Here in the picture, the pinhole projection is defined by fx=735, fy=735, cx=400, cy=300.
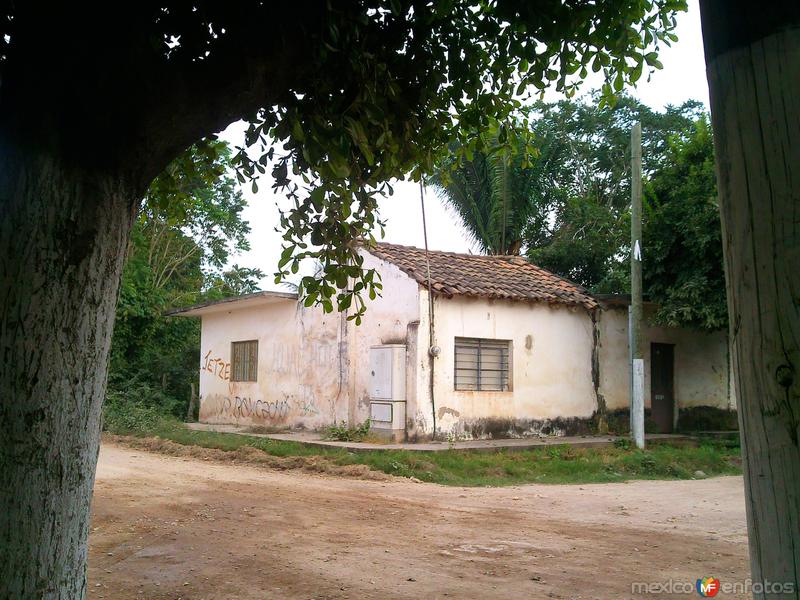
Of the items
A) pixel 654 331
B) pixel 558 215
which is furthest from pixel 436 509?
pixel 558 215

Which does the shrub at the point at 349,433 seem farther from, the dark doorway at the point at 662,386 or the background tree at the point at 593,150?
Answer: the background tree at the point at 593,150

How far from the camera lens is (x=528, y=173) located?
20.6 m

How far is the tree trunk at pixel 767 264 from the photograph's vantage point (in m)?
1.52

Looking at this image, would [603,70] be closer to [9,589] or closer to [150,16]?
[150,16]

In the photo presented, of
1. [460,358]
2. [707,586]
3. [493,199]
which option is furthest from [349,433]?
[707,586]

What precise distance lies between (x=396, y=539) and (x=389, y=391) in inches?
305

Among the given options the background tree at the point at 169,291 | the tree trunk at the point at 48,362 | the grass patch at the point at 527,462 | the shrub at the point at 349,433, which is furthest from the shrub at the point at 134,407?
the tree trunk at the point at 48,362

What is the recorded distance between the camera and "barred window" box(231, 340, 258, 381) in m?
18.7

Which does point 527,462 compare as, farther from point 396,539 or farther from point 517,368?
point 396,539

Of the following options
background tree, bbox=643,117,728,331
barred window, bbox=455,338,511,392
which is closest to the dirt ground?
barred window, bbox=455,338,511,392

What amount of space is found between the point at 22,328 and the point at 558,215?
949 inches

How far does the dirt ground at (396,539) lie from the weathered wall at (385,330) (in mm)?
4114

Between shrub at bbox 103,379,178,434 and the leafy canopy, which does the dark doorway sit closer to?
shrub at bbox 103,379,178,434

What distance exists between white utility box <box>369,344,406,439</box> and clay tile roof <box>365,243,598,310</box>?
1559mm
